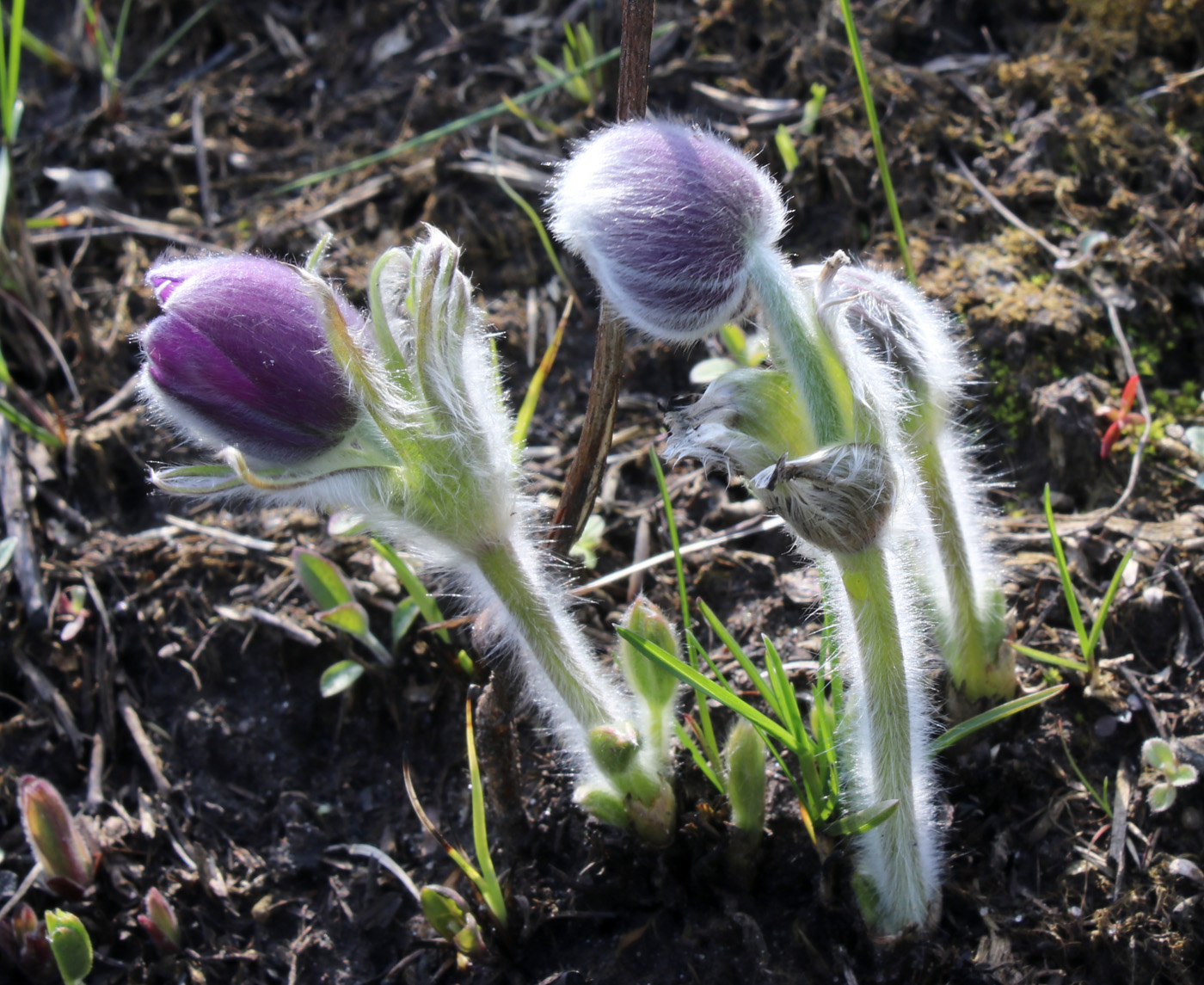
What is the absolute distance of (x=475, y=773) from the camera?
1641mm

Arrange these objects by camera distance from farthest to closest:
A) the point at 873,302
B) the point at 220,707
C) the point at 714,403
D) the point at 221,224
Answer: the point at 221,224 < the point at 220,707 < the point at 873,302 < the point at 714,403

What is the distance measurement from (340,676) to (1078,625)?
1477 millimetres

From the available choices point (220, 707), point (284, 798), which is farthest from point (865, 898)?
point (220, 707)

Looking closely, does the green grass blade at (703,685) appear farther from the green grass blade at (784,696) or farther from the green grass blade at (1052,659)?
the green grass blade at (1052,659)

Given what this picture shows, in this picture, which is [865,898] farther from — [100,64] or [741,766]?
[100,64]

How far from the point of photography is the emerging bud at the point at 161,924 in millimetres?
1846

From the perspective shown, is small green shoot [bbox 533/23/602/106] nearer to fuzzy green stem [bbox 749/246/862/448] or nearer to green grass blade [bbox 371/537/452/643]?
green grass blade [bbox 371/537/452/643]

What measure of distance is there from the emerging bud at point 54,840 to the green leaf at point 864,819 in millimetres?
1456

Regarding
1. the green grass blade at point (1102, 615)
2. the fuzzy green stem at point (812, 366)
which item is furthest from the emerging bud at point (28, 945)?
the green grass blade at point (1102, 615)

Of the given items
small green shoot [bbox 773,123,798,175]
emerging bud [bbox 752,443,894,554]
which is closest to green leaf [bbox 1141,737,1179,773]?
emerging bud [bbox 752,443,894,554]

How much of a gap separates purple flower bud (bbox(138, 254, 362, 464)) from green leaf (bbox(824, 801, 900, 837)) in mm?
1033

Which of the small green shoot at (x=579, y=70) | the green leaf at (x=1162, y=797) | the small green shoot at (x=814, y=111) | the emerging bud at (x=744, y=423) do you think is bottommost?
the green leaf at (x=1162, y=797)

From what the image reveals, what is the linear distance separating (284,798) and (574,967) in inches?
28.6

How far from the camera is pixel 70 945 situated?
1.77 meters
